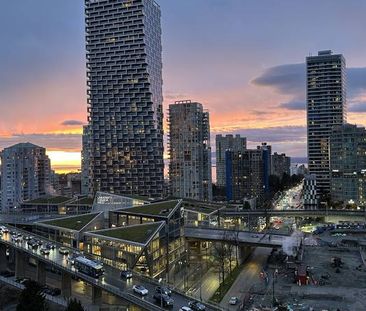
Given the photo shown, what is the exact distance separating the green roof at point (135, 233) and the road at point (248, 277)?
53.1ft

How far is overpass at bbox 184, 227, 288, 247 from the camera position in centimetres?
8494

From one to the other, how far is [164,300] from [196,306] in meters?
4.06

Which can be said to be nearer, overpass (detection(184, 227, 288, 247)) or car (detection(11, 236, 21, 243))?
car (detection(11, 236, 21, 243))

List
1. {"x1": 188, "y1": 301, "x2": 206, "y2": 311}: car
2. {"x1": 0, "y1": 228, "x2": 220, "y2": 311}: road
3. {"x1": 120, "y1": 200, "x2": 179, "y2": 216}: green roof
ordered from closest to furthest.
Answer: {"x1": 188, "y1": 301, "x2": 206, "y2": 311}: car < {"x1": 0, "y1": 228, "x2": 220, "y2": 311}: road < {"x1": 120, "y1": 200, "x2": 179, "y2": 216}: green roof

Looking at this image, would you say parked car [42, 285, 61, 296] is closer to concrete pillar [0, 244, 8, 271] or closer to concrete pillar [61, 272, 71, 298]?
concrete pillar [61, 272, 71, 298]

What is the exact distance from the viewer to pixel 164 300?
5162 cm

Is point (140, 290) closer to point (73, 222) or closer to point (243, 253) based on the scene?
point (73, 222)

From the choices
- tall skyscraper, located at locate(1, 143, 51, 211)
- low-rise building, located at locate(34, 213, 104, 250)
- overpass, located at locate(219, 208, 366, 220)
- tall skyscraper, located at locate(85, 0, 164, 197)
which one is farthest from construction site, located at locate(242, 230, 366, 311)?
tall skyscraper, located at locate(1, 143, 51, 211)

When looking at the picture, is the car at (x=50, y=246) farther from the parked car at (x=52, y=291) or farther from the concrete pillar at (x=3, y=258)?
the concrete pillar at (x=3, y=258)

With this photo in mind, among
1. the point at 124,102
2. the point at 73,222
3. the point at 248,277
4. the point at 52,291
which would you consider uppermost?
the point at 124,102

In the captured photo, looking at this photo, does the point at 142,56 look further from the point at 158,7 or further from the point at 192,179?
the point at 192,179

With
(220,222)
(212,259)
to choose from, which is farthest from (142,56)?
(212,259)

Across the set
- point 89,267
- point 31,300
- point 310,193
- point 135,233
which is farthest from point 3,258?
point 310,193

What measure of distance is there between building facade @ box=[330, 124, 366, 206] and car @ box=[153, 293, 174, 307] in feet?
431
